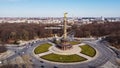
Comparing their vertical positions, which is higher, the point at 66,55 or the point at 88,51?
the point at 88,51

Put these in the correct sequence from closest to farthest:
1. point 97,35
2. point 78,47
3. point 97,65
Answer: point 97,65 → point 78,47 → point 97,35

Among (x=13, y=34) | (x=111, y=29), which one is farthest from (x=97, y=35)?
(x=13, y=34)

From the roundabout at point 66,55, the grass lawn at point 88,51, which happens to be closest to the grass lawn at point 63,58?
the roundabout at point 66,55

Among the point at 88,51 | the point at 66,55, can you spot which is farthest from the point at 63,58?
the point at 88,51

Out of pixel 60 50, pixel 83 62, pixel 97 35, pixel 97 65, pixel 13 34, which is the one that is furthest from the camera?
pixel 97 35

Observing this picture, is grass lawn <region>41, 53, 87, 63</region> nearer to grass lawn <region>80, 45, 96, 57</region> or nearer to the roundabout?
the roundabout

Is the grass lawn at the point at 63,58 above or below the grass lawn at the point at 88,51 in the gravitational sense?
below

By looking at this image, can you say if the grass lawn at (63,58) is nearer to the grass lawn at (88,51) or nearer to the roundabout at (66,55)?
the roundabout at (66,55)

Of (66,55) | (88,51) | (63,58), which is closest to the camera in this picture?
(63,58)

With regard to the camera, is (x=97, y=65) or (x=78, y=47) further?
(x=78, y=47)

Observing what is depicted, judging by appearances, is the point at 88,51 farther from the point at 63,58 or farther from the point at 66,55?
the point at 63,58

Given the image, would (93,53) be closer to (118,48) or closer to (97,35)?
(118,48)
